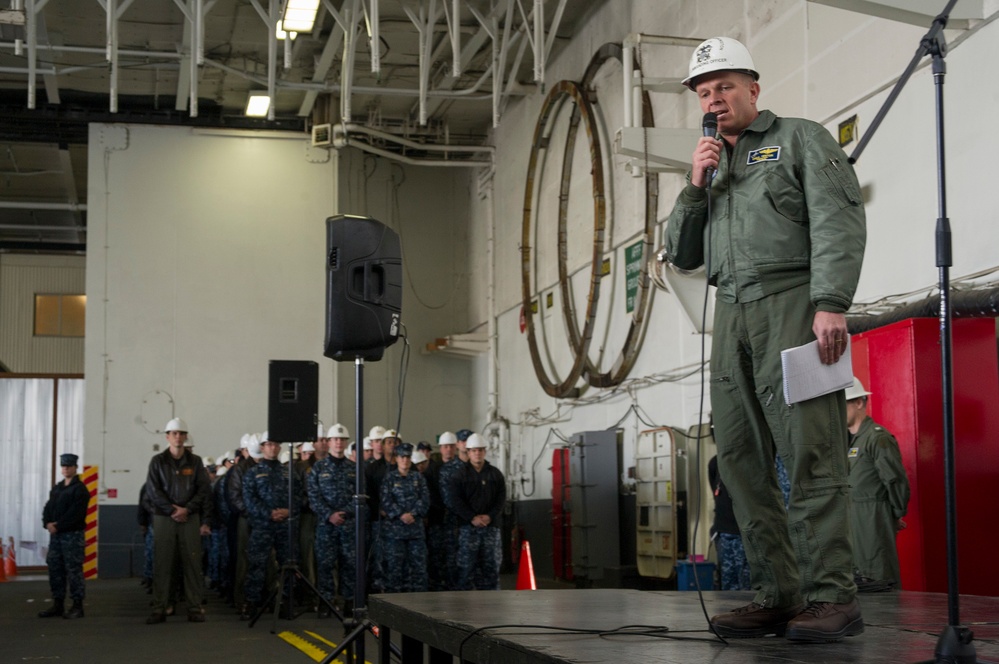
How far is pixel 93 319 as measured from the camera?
19578 millimetres

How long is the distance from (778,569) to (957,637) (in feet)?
2.00

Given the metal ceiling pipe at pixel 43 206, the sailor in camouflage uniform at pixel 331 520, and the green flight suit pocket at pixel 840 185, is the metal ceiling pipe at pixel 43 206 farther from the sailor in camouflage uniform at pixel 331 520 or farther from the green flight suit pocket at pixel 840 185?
the green flight suit pocket at pixel 840 185

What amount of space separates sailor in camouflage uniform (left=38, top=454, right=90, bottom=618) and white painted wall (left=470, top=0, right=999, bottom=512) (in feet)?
22.8

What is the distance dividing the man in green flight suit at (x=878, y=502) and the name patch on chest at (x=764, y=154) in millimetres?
4422

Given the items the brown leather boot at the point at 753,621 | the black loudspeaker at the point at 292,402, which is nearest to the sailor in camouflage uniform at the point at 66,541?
the black loudspeaker at the point at 292,402

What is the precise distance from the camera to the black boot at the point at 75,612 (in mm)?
12256

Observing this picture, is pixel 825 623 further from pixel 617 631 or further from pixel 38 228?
pixel 38 228

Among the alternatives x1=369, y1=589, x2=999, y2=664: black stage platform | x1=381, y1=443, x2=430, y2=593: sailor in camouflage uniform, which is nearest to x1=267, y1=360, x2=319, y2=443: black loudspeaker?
x1=381, y1=443, x2=430, y2=593: sailor in camouflage uniform

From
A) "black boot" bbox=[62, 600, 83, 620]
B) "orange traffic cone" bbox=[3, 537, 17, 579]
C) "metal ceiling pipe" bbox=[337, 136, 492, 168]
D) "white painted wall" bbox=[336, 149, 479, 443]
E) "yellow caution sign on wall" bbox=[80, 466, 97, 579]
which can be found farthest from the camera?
"white painted wall" bbox=[336, 149, 479, 443]

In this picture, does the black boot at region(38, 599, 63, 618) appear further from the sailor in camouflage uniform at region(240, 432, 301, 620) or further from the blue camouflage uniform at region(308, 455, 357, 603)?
the blue camouflage uniform at region(308, 455, 357, 603)

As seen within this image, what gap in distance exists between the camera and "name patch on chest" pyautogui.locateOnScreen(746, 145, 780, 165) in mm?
3256

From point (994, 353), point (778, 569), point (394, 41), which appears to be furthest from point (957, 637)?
point (394, 41)

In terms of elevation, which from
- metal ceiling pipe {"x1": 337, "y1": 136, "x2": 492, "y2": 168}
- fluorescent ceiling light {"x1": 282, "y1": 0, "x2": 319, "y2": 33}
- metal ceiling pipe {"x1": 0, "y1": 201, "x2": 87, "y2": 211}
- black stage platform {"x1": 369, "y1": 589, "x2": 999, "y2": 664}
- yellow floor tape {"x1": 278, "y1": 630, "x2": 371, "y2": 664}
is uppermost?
fluorescent ceiling light {"x1": 282, "y1": 0, "x2": 319, "y2": 33}

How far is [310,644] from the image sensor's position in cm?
918
